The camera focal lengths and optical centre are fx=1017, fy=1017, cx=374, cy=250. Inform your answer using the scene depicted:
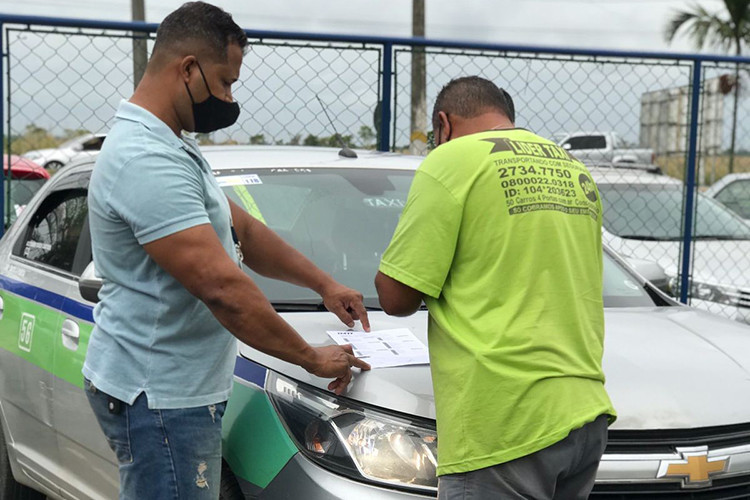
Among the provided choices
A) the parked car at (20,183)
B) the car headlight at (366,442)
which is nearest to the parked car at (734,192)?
the parked car at (20,183)

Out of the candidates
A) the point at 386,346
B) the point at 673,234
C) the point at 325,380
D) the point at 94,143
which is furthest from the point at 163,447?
the point at 94,143

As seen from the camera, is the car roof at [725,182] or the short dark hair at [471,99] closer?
the short dark hair at [471,99]

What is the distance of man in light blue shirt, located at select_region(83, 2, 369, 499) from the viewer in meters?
2.36

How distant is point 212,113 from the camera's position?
8.49ft

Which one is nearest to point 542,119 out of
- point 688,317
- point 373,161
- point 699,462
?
point 373,161

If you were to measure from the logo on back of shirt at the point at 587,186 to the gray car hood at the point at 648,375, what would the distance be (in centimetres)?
57

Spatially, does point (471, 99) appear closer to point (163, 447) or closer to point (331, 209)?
point (163, 447)

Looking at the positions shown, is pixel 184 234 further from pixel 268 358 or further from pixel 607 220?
pixel 607 220

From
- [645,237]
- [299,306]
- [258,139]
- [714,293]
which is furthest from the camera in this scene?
[645,237]

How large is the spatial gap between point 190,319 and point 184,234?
25 centimetres

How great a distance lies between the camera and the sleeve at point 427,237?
2318 millimetres

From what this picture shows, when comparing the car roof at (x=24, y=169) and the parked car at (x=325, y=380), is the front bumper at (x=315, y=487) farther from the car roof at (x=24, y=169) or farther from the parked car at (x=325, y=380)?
the car roof at (x=24, y=169)

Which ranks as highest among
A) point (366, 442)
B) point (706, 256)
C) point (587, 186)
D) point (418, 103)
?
point (418, 103)

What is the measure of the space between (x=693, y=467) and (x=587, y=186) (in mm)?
833
